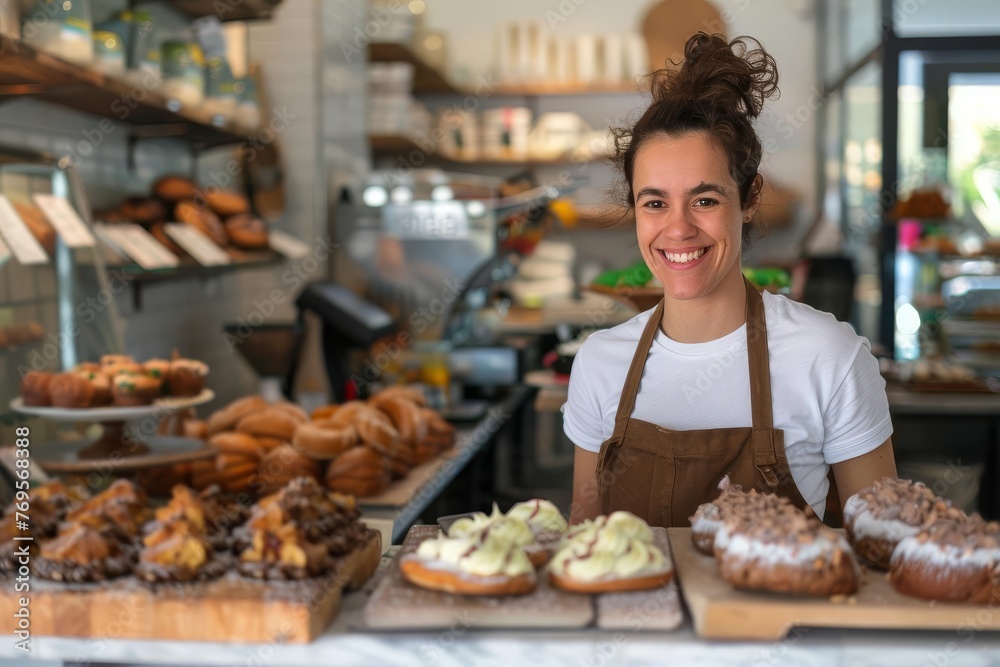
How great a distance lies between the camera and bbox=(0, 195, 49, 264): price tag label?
2.32m

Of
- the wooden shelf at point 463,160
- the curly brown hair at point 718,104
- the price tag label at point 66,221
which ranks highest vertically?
the wooden shelf at point 463,160

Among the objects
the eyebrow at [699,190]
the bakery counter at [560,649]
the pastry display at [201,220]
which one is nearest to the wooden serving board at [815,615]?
the bakery counter at [560,649]

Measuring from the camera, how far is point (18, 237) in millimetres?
2342

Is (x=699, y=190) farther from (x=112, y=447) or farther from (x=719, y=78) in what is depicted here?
(x=112, y=447)

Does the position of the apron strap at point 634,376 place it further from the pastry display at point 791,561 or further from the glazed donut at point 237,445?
the glazed donut at point 237,445

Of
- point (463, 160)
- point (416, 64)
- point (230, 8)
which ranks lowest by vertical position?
point (463, 160)

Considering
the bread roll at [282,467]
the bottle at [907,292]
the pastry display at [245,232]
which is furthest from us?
the bottle at [907,292]

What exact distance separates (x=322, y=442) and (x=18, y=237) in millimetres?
923

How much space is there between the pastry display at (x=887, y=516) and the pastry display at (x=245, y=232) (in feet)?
9.67

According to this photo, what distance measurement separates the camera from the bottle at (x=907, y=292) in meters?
5.25

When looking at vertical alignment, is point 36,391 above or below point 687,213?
below

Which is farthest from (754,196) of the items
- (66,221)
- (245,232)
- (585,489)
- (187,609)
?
(245,232)

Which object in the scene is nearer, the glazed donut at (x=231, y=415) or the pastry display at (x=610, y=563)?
the pastry display at (x=610, y=563)

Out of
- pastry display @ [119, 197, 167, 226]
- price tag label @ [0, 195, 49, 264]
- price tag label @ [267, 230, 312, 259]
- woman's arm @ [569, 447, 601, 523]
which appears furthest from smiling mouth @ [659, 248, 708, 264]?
price tag label @ [267, 230, 312, 259]
